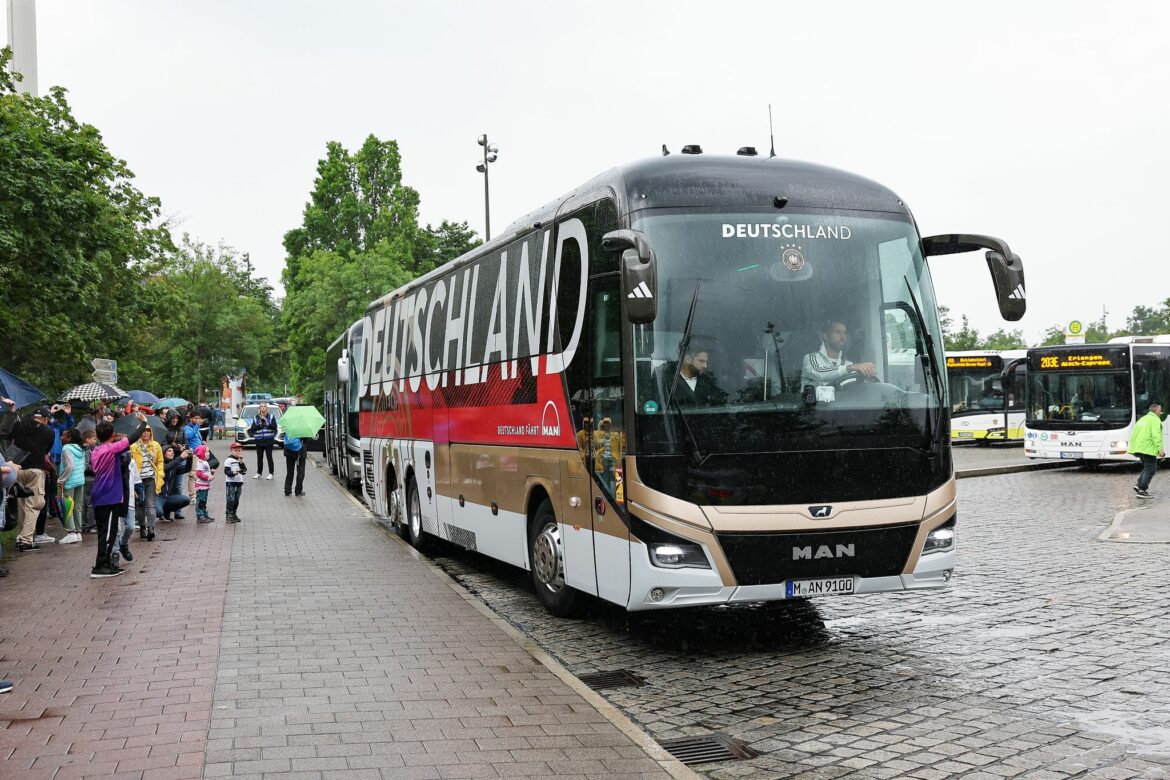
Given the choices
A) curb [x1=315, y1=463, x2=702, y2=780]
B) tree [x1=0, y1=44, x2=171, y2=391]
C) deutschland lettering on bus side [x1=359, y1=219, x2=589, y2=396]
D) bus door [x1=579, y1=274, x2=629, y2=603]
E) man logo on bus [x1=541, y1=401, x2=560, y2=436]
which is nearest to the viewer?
curb [x1=315, y1=463, x2=702, y2=780]

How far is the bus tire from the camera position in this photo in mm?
14852

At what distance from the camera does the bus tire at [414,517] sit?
14.9 metres

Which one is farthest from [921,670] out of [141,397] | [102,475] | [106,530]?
[141,397]

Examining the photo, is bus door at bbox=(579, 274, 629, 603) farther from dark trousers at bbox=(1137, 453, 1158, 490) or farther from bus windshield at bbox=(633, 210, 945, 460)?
dark trousers at bbox=(1137, 453, 1158, 490)

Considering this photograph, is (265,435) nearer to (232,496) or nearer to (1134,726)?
(232,496)

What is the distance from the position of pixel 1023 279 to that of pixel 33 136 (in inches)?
799

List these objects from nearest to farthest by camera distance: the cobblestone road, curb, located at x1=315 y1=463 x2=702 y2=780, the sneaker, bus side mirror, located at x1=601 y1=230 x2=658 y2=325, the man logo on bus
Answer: curb, located at x1=315 y1=463 x2=702 y2=780, the cobblestone road, bus side mirror, located at x1=601 y1=230 x2=658 y2=325, the man logo on bus, the sneaker

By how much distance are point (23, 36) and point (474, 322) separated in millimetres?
29537

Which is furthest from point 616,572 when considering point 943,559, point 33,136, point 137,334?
point 137,334

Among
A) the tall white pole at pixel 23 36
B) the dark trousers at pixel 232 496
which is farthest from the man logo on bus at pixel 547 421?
the tall white pole at pixel 23 36

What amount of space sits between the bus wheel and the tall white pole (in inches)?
1224

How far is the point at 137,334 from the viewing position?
41.4 meters

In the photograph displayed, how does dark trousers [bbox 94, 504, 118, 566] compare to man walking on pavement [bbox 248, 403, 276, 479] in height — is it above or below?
below

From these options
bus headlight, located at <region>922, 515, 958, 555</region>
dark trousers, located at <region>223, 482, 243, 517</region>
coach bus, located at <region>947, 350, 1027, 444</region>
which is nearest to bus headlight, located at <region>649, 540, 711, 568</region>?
bus headlight, located at <region>922, 515, 958, 555</region>
